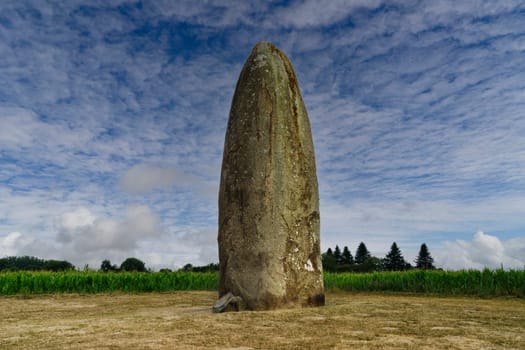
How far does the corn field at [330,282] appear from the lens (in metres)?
14.1

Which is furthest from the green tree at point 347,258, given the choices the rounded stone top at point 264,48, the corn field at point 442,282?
the rounded stone top at point 264,48

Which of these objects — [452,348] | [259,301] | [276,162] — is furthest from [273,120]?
[452,348]

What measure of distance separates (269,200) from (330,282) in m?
10.4

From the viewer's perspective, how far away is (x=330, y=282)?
17422 mm

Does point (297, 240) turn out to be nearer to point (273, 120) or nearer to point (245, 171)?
point (245, 171)

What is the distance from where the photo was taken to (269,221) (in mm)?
8000

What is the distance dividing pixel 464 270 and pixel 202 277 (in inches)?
390

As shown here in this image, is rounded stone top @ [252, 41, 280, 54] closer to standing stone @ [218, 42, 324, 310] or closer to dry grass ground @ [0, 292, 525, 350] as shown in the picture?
standing stone @ [218, 42, 324, 310]

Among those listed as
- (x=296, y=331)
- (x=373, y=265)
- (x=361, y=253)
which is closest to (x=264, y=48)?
(x=296, y=331)

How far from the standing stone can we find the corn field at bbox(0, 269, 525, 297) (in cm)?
827

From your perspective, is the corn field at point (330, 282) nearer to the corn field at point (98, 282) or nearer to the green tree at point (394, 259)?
the corn field at point (98, 282)

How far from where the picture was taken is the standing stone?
7902 mm

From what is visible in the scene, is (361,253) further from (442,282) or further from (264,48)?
(264,48)

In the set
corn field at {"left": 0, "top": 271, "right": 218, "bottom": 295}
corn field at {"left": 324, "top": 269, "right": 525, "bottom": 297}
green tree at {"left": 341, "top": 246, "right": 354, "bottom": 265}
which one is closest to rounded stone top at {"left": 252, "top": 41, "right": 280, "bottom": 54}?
corn field at {"left": 324, "top": 269, "right": 525, "bottom": 297}
